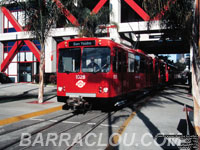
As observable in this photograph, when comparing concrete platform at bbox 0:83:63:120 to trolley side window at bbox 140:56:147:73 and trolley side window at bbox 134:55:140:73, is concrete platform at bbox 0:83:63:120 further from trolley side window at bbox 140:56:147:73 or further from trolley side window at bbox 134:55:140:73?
trolley side window at bbox 140:56:147:73

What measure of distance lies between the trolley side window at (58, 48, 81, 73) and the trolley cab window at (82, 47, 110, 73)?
0.29m

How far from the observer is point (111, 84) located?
9.05 meters

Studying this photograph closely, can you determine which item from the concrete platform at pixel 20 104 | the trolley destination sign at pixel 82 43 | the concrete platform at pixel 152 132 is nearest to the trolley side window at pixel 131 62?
the trolley destination sign at pixel 82 43

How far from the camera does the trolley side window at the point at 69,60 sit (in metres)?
9.50

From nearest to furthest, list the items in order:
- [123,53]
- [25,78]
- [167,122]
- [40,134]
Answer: [40,134], [167,122], [123,53], [25,78]

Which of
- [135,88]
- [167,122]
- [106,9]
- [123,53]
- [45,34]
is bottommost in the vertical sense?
[167,122]

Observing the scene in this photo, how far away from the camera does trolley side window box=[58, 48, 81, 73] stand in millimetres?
9500

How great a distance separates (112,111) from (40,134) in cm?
456

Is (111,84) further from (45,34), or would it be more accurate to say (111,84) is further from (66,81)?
(45,34)

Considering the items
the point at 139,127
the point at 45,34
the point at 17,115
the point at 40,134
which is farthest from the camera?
the point at 45,34

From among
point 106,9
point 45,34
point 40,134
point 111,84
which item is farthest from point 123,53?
point 106,9

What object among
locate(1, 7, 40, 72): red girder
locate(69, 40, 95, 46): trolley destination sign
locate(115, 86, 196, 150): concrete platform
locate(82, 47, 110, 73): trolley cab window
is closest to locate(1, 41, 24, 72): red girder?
locate(1, 7, 40, 72): red girder

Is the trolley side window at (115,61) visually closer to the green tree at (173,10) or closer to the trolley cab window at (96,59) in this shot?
the trolley cab window at (96,59)

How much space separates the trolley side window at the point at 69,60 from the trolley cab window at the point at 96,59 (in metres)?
0.29
